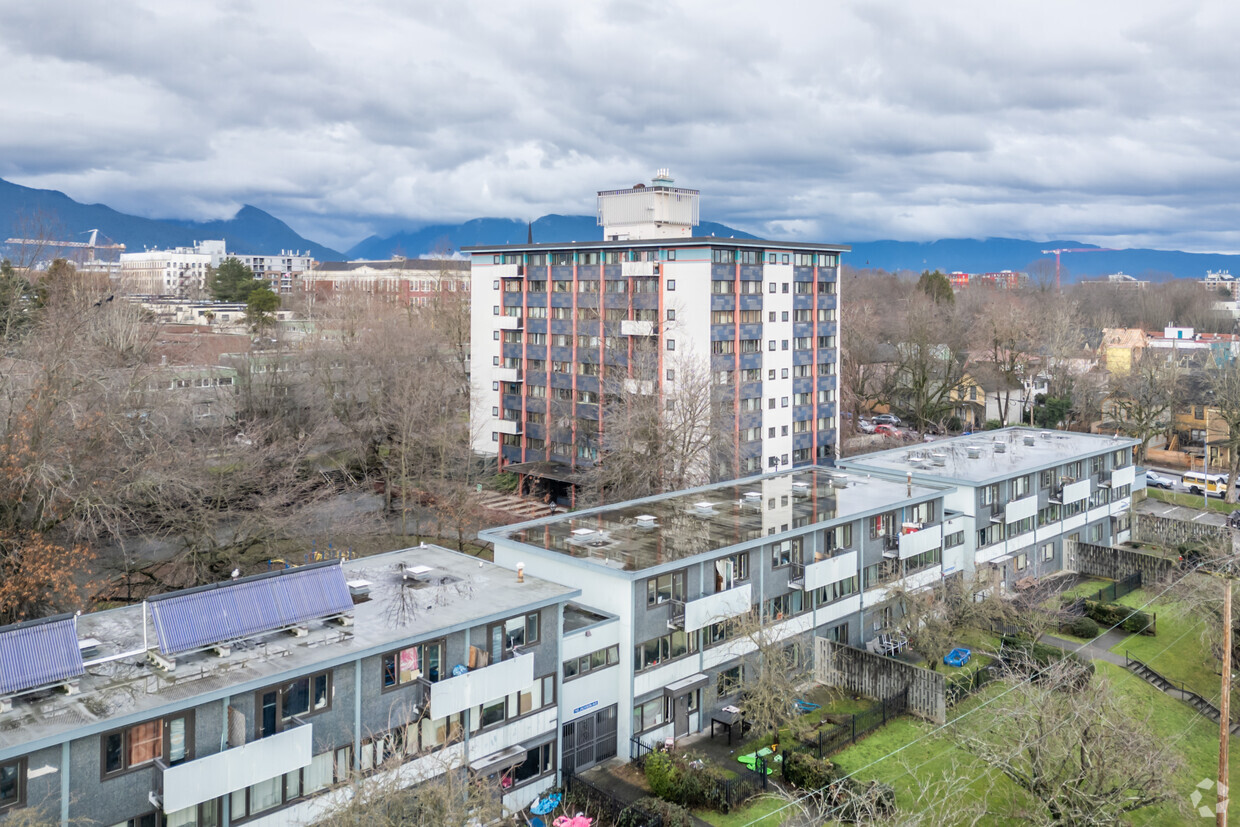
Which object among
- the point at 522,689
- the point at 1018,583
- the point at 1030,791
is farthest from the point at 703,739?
the point at 1018,583

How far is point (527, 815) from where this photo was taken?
24984mm

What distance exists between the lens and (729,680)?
31.0 metres

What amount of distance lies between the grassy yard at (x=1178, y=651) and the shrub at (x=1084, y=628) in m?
1.02

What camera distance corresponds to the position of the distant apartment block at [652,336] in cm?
5722

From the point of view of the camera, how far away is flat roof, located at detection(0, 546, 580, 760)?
1827 centimetres

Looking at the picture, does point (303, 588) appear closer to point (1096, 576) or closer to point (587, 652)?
point (587, 652)

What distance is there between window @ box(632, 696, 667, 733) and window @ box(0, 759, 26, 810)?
16006 millimetres

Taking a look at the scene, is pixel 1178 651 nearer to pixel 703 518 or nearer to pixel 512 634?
pixel 703 518

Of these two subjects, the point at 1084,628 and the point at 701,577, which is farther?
the point at 1084,628

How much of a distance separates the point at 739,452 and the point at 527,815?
36.1 meters

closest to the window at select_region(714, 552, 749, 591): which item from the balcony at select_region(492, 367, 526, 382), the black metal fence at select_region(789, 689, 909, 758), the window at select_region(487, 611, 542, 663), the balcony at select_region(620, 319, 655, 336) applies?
the black metal fence at select_region(789, 689, 909, 758)

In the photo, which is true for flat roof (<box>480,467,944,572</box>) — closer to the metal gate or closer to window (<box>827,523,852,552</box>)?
window (<box>827,523,852,552</box>)

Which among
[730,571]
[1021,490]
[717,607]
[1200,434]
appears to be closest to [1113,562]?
[1021,490]

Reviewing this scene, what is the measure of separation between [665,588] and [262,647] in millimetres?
12306
